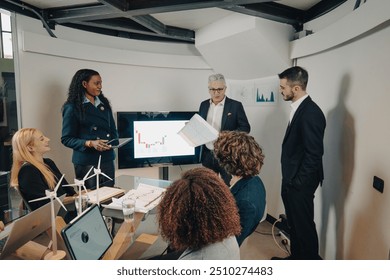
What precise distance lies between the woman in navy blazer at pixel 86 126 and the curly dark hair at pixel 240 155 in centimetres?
102

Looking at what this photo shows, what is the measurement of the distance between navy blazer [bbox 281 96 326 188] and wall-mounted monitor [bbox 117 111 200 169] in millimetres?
1362

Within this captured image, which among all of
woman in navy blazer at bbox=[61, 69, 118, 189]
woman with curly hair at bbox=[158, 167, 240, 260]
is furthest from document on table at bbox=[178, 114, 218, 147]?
woman with curly hair at bbox=[158, 167, 240, 260]

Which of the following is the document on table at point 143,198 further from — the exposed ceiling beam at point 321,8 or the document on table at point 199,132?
the exposed ceiling beam at point 321,8

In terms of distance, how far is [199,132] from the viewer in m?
2.03

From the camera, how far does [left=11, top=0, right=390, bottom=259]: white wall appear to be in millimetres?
1344

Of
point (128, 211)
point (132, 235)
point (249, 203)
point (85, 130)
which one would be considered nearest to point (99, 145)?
point (85, 130)

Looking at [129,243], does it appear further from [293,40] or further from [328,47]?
[293,40]

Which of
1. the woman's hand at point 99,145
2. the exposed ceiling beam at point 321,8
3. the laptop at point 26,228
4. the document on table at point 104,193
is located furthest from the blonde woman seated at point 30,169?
the exposed ceiling beam at point 321,8

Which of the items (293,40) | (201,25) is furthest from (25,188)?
(293,40)

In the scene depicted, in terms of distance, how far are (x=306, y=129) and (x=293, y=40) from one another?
1030 mm

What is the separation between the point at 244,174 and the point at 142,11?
1.38 m

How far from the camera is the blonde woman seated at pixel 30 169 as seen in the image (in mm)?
1352

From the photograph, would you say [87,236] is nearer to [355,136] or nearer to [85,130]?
[85,130]

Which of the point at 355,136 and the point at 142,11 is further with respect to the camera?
the point at 142,11
